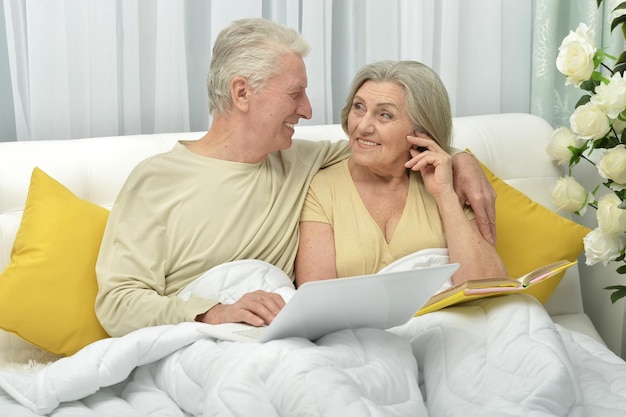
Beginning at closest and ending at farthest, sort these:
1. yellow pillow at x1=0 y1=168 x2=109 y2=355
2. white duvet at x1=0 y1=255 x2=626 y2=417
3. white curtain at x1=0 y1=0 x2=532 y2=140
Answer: white duvet at x1=0 y1=255 x2=626 y2=417, yellow pillow at x1=0 y1=168 x2=109 y2=355, white curtain at x1=0 y1=0 x2=532 y2=140

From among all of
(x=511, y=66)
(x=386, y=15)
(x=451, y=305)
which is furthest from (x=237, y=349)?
(x=511, y=66)

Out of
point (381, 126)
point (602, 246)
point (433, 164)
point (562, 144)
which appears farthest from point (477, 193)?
point (562, 144)

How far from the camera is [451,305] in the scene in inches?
79.0

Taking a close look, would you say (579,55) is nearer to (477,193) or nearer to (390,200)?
(477,193)

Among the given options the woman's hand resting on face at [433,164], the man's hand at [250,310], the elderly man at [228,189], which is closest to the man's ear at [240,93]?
the elderly man at [228,189]

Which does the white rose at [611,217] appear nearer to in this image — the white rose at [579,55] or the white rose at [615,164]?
the white rose at [615,164]

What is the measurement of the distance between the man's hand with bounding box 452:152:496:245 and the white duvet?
0.35 m

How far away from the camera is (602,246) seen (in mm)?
2412

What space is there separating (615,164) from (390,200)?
24.4 inches

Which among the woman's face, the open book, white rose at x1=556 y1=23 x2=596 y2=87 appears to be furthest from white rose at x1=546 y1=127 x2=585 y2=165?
the open book

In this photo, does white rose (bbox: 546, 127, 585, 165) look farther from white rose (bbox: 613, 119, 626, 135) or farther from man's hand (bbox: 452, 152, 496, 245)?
man's hand (bbox: 452, 152, 496, 245)

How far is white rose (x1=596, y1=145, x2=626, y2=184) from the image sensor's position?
93.8 inches

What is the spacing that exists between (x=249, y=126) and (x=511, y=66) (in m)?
1.32

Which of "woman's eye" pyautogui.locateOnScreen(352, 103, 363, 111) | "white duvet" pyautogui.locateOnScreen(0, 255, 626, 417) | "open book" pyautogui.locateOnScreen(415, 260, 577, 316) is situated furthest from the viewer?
"woman's eye" pyautogui.locateOnScreen(352, 103, 363, 111)
